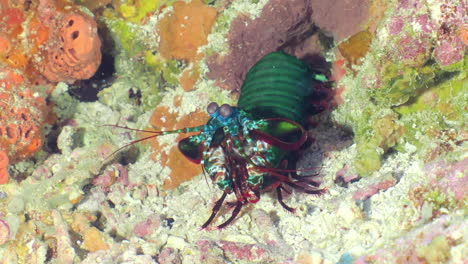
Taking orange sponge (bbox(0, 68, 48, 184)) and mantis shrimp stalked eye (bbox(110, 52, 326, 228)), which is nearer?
mantis shrimp stalked eye (bbox(110, 52, 326, 228))

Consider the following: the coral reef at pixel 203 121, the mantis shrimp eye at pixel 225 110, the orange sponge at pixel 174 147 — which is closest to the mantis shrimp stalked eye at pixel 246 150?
the mantis shrimp eye at pixel 225 110

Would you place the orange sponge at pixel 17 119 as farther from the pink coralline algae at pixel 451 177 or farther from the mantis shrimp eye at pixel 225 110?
the pink coralline algae at pixel 451 177

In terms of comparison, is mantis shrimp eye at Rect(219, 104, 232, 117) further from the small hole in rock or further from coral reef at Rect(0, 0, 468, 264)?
the small hole in rock

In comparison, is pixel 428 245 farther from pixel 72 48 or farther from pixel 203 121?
pixel 72 48

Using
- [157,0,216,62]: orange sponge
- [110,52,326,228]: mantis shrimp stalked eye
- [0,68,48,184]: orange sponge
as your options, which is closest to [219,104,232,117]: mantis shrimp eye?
Result: [110,52,326,228]: mantis shrimp stalked eye

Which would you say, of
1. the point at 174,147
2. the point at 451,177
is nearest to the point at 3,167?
the point at 174,147

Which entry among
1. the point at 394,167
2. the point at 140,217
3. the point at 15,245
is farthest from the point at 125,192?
the point at 394,167
